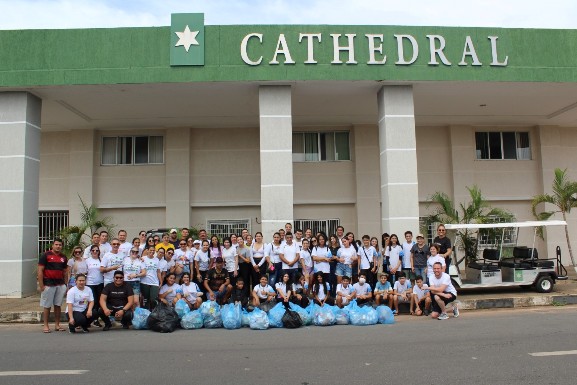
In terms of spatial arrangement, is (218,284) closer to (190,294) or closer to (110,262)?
(190,294)

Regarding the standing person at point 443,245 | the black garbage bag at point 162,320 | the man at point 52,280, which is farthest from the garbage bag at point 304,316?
the man at point 52,280

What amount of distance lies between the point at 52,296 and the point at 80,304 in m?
0.79

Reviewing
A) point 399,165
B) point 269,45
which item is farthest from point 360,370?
point 269,45

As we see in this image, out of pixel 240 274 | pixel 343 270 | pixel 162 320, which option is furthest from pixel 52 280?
pixel 343 270

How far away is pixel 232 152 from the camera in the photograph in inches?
664

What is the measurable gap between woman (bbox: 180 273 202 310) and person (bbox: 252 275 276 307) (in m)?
1.10

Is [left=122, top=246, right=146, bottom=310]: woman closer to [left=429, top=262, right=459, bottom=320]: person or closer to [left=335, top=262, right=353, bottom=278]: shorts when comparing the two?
[left=335, top=262, right=353, bottom=278]: shorts

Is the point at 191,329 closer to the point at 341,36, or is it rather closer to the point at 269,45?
the point at 269,45

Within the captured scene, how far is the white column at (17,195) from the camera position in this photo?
12.0 meters

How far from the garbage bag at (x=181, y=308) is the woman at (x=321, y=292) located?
2675 millimetres

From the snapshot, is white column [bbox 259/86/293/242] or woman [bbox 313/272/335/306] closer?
woman [bbox 313/272/335/306]

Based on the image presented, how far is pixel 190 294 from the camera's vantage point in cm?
973

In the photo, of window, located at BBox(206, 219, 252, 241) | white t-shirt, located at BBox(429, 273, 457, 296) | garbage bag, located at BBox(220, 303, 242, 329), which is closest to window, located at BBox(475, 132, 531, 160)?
window, located at BBox(206, 219, 252, 241)

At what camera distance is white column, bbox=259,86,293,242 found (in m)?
12.2
